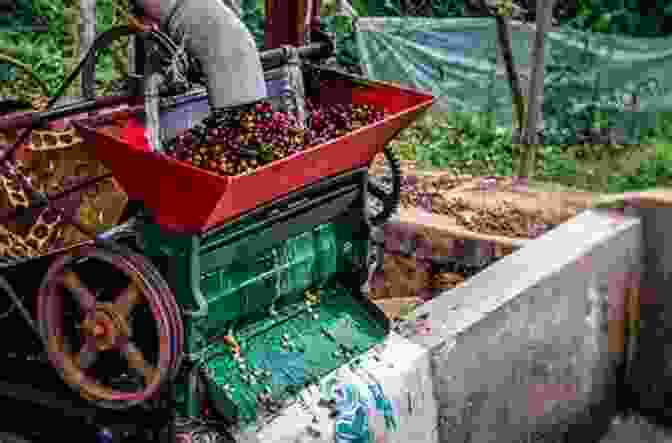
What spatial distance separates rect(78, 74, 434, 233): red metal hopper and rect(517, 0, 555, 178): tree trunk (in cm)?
383

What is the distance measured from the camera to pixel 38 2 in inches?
463

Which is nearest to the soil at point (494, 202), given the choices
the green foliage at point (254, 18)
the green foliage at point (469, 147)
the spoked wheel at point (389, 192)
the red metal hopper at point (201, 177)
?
the green foliage at point (469, 147)

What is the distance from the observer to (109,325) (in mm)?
2867

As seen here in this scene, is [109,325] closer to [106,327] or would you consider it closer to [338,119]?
[106,327]

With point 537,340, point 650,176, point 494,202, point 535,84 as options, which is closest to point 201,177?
point 537,340

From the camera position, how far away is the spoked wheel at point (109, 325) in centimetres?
271

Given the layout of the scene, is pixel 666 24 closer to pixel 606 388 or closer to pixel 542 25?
Result: pixel 542 25

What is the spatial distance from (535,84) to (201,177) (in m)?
4.98

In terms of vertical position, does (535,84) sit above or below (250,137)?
below

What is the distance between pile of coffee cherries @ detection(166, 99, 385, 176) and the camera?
279 centimetres

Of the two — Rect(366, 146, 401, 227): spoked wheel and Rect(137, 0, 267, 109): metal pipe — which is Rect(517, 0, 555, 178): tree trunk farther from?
Rect(137, 0, 267, 109): metal pipe

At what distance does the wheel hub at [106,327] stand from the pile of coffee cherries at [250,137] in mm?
675

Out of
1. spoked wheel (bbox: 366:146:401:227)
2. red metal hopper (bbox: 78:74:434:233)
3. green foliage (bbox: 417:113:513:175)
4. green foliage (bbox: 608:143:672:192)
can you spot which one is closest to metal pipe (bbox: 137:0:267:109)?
red metal hopper (bbox: 78:74:434:233)

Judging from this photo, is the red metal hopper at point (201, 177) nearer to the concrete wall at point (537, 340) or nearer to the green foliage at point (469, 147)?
the concrete wall at point (537, 340)
